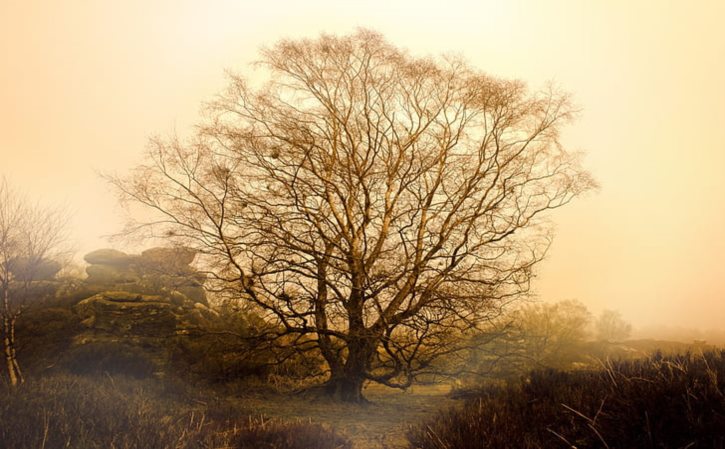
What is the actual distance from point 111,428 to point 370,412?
6037 millimetres

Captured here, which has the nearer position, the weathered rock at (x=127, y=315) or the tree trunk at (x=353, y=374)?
the tree trunk at (x=353, y=374)

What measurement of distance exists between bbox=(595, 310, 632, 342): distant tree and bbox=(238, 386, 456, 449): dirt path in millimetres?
13776

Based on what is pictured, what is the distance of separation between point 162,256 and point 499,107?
30.3 ft

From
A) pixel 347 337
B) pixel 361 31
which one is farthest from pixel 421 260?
pixel 361 31

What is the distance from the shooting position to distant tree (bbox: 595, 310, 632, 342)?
22234mm

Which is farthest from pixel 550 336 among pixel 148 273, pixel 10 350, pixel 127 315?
pixel 10 350

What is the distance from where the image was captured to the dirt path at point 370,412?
24.9ft

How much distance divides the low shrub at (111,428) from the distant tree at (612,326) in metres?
20.5

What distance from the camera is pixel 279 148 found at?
10102 millimetres

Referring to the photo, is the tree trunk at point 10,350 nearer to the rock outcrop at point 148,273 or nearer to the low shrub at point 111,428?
the low shrub at point 111,428

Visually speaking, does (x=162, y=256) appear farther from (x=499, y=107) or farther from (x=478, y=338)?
(x=499, y=107)

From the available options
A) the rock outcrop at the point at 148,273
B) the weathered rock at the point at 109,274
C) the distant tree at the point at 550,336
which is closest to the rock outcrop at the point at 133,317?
the rock outcrop at the point at 148,273

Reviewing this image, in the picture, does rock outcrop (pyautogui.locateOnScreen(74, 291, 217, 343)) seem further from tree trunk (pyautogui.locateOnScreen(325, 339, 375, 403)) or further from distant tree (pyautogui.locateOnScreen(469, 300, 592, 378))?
distant tree (pyautogui.locateOnScreen(469, 300, 592, 378))

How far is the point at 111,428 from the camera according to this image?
5137mm
